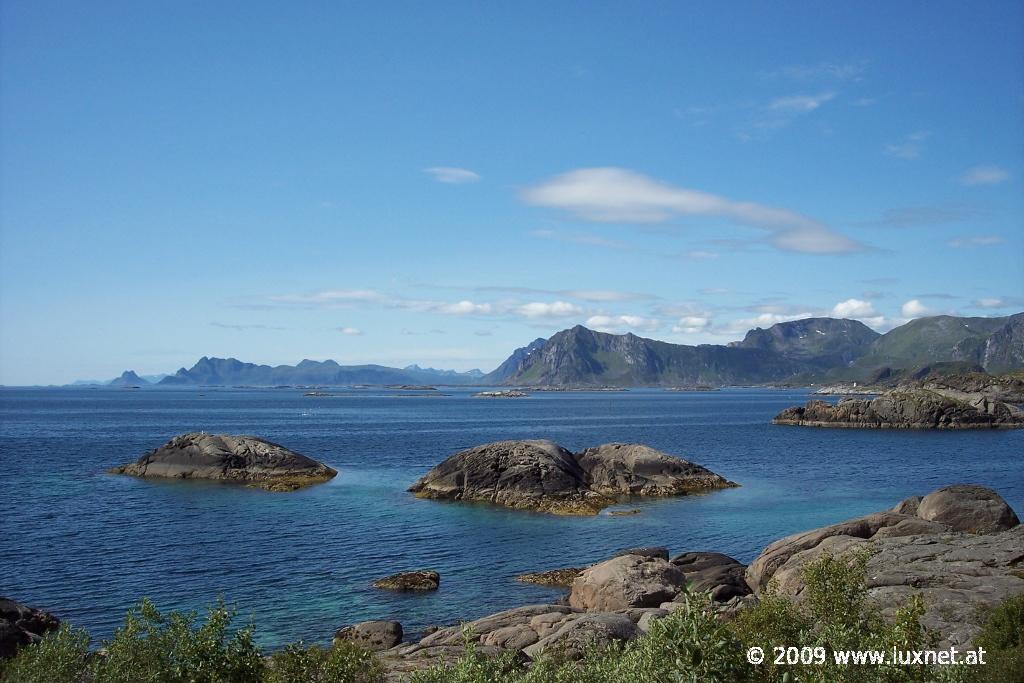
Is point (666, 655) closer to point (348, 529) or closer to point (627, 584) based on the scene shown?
point (627, 584)

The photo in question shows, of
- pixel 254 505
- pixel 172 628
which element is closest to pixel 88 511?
pixel 254 505

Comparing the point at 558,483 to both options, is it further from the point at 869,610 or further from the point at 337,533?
the point at 869,610

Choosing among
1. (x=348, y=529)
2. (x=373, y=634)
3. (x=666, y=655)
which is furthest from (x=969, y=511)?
(x=348, y=529)

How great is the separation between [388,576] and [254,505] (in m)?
25.4

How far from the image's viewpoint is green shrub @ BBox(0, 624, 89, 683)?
14203 millimetres

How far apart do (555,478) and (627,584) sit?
2836 centimetres

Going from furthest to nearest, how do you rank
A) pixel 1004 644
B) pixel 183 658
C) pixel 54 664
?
pixel 1004 644
pixel 54 664
pixel 183 658

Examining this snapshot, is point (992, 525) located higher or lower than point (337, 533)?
higher

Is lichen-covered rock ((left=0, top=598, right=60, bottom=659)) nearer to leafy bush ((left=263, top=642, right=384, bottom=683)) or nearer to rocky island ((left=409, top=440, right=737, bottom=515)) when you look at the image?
leafy bush ((left=263, top=642, right=384, bottom=683))

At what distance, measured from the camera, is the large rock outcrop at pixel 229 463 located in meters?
70.1

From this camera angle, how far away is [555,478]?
5828 cm

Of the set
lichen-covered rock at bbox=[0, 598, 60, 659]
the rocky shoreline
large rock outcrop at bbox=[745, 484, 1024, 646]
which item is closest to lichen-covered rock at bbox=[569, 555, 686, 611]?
the rocky shoreline

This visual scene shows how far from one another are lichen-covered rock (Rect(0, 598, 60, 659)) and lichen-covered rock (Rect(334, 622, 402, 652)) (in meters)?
9.55

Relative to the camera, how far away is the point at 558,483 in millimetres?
57812
